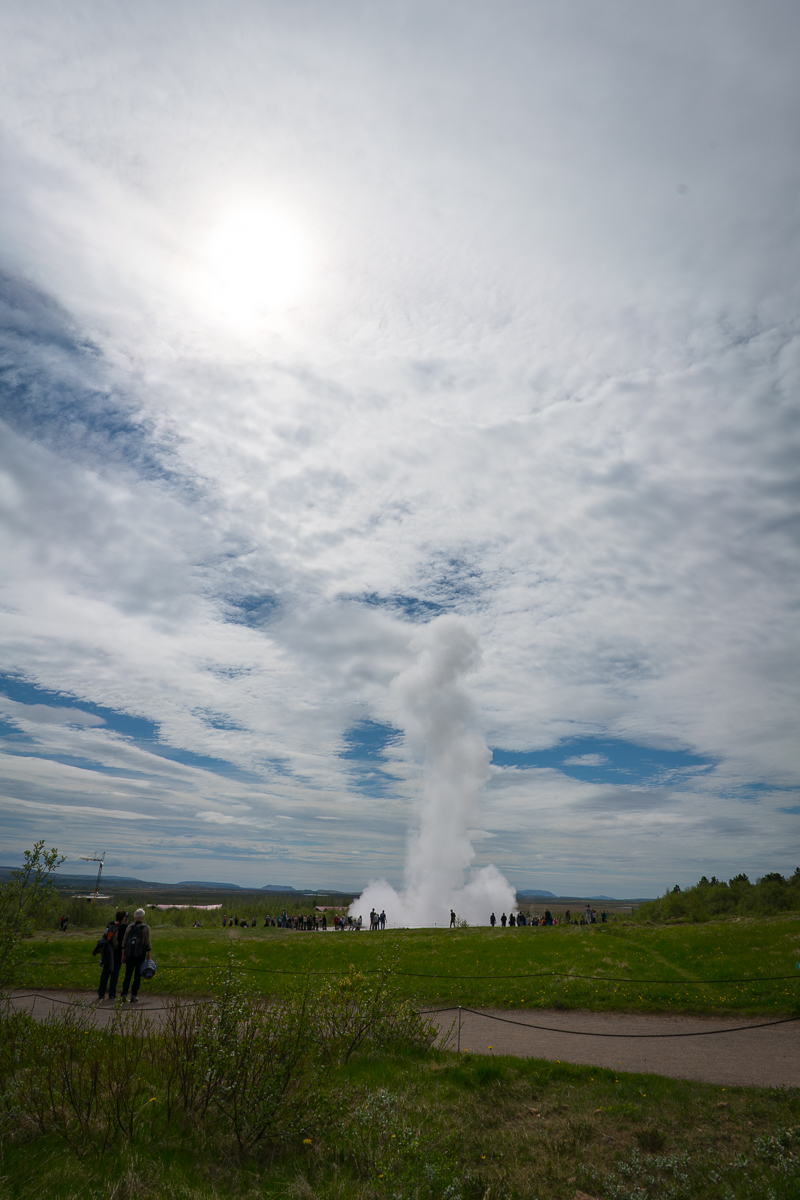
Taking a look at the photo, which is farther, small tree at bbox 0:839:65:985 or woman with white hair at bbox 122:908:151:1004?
woman with white hair at bbox 122:908:151:1004

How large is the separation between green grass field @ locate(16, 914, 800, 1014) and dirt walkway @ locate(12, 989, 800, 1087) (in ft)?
3.29

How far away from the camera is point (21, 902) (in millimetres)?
8750

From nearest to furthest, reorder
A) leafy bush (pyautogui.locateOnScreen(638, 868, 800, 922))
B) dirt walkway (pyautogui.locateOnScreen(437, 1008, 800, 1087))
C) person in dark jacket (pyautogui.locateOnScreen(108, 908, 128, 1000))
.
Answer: dirt walkway (pyautogui.locateOnScreen(437, 1008, 800, 1087))
person in dark jacket (pyautogui.locateOnScreen(108, 908, 128, 1000))
leafy bush (pyautogui.locateOnScreen(638, 868, 800, 922))

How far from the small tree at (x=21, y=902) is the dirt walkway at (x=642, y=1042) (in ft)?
10.4

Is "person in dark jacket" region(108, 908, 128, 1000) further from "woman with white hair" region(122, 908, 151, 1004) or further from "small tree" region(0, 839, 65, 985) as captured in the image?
"small tree" region(0, 839, 65, 985)

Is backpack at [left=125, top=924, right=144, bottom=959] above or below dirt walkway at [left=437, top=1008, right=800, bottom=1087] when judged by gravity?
above

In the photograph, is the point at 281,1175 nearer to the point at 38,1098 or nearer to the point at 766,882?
the point at 38,1098

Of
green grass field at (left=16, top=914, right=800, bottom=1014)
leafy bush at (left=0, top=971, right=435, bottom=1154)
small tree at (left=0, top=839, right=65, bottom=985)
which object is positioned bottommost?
green grass field at (left=16, top=914, right=800, bottom=1014)

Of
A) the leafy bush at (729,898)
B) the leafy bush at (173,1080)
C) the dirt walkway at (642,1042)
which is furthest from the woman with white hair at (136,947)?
the leafy bush at (729,898)

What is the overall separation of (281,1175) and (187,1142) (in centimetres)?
120

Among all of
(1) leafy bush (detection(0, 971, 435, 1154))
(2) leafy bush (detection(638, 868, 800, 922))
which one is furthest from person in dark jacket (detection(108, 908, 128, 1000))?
(2) leafy bush (detection(638, 868, 800, 922))

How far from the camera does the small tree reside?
8500mm

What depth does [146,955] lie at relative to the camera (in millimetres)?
16375

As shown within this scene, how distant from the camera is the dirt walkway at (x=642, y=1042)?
11398 mm
